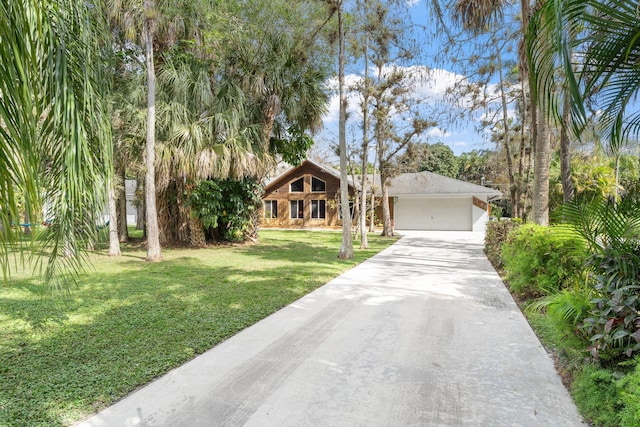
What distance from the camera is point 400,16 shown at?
39.7 ft

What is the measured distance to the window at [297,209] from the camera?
88.0 ft

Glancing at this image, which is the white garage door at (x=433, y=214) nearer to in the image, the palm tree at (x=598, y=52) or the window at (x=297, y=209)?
the window at (x=297, y=209)

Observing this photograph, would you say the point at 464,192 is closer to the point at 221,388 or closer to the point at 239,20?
the point at 239,20

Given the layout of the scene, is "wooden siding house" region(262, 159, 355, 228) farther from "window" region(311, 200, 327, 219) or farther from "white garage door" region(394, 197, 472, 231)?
"white garage door" region(394, 197, 472, 231)

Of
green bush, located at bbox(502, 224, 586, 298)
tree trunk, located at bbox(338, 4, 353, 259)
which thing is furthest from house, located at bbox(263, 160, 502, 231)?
green bush, located at bbox(502, 224, 586, 298)

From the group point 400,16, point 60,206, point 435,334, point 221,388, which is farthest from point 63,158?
point 400,16

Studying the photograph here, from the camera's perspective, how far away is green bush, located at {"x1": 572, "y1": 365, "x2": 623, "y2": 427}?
2197mm

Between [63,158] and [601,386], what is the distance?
3791mm

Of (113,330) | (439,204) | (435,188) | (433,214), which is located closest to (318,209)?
(433,214)

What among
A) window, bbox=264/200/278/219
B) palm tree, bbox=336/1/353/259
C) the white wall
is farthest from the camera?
window, bbox=264/200/278/219

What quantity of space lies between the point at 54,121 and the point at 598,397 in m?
3.87

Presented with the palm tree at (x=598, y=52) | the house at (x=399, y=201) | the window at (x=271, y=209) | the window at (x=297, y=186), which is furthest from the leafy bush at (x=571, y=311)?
the window at (x=271, y=209)

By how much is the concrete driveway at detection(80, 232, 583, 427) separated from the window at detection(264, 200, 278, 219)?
22.2m

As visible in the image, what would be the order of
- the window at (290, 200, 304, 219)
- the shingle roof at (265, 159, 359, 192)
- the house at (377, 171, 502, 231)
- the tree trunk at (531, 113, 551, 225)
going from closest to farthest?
the tree trunk at (531, 113, 551, 225) → the house at (377, 171, 502, 231) → the shingle roof at (265, 159, 359, 192) → the window at (290, 200, 304, 219)
